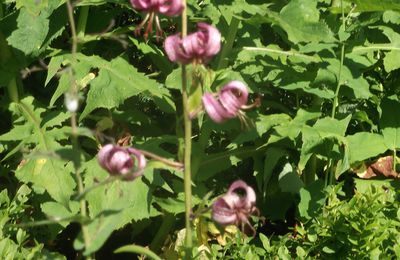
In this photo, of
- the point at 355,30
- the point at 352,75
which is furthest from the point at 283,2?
the point at 352,75

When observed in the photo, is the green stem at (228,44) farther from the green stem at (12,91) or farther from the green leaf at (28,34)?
the green stem at (12,91)

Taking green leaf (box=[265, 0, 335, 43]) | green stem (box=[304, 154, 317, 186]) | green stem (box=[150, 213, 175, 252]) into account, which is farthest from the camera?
green stem (box=[304, 154, 317, 186])

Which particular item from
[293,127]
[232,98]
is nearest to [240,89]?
[232,98]

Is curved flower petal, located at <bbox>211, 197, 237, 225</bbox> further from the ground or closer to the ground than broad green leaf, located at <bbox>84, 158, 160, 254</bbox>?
further from the ground

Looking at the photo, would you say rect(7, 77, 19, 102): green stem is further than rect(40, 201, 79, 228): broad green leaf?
Yes

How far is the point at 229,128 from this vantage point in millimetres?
2846

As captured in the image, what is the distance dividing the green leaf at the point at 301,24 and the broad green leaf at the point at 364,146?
1.39 feet

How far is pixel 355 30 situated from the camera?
10.2 ft

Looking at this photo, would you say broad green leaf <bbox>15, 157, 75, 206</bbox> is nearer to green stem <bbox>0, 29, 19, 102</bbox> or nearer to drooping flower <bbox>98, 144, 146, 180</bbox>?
green stem <bbox>0, 29, 19, 102</bbox>

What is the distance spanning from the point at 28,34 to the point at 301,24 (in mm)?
1037

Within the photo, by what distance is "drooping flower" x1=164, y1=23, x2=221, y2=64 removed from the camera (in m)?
1.59

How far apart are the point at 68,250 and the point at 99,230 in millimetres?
1788

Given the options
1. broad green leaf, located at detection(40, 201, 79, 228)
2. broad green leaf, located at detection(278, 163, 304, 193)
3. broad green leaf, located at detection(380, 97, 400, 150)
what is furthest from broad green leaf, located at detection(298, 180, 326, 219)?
broad green leaf, located at detection(40, 201, 79, 228)

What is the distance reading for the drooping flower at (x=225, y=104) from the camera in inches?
62.3
